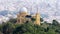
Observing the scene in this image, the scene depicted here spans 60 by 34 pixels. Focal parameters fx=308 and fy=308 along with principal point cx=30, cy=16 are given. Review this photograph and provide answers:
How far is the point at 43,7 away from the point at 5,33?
19.7 meters

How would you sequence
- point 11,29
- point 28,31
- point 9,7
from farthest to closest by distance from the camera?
point 9,7 < point 11,29 < point 28,31

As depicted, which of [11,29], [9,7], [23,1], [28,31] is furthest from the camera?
[23,1]

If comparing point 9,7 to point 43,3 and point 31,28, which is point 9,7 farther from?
point 31,28

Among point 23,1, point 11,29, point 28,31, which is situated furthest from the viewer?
point 23,1

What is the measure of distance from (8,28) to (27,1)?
66.7 ft

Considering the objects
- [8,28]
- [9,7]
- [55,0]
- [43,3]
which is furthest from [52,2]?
[8,28]

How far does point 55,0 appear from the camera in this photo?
36656mm

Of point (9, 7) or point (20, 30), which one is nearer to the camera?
point (20, 30)

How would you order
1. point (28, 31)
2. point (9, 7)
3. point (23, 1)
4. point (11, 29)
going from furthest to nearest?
1. point (23, 1)
2. point (9, 7)
3. point (11, 29)
4. point (28, 31)

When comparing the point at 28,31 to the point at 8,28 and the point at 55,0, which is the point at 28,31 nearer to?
the point at 8,28

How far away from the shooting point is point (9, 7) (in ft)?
112

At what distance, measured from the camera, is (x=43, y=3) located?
34312mm

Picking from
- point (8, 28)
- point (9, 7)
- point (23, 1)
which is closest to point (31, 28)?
point (8, 28)

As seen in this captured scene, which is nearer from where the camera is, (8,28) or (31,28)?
(31,28)
